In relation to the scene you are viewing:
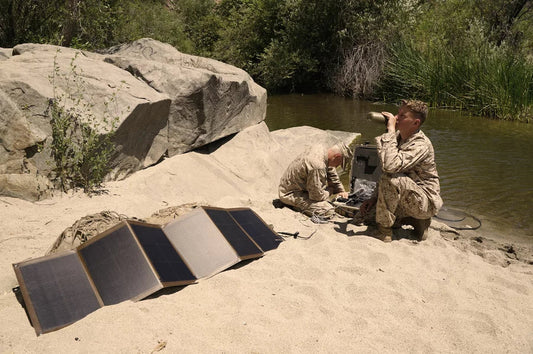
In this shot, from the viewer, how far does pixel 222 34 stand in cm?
1852

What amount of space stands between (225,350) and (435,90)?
39.0 feet

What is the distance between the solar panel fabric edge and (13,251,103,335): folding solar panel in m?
0.43

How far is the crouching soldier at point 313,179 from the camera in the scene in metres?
5.15

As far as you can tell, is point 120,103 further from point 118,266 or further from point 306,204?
point 118,266

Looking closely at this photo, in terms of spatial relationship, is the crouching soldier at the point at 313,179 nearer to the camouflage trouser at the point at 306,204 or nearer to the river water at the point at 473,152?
the camouflage trouser at the point at 306,204

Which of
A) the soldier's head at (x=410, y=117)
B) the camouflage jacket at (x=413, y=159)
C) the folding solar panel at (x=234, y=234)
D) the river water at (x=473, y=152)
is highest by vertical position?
the soldier's head at (x=410, y=117)

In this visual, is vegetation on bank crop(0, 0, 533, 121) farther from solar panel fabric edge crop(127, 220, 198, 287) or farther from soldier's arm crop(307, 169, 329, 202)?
solar panel fabric edge crop(127, 220, 198, 287)

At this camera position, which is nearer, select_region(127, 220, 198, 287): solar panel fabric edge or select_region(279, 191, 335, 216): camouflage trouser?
select_region(127, 220, 198, 287): solar panel fabric edge

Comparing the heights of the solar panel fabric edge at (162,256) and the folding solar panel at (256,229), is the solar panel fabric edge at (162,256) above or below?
above

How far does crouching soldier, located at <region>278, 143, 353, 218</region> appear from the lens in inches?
203

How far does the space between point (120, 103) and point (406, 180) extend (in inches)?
129

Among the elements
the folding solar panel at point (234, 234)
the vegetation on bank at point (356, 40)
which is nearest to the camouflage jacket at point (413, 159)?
the folding solar panel at point (234, 234)

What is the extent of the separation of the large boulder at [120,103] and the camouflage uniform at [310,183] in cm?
175

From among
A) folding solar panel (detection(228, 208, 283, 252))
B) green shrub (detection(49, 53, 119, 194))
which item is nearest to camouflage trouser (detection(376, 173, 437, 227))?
folding solar panel (detection(228, 208, 283, 252))
